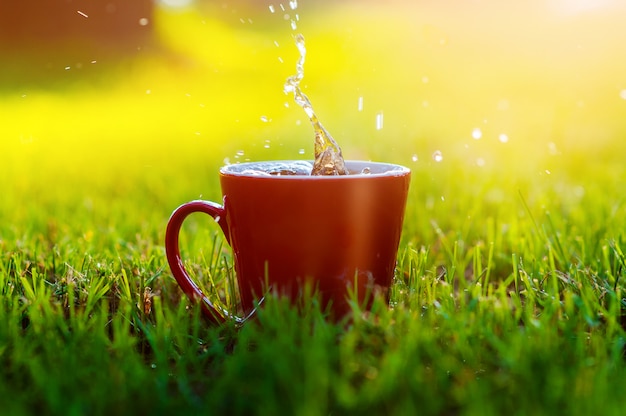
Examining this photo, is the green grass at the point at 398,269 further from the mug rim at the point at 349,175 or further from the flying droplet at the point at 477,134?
the mug rim at the point at 349,175

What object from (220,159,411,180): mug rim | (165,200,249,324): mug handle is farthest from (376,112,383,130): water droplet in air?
(165,200,249,324): mug handle

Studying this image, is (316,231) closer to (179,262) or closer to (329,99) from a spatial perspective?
(179,262)

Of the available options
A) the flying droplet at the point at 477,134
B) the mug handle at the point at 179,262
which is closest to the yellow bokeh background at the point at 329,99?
the flying droplet at the point at 477,134

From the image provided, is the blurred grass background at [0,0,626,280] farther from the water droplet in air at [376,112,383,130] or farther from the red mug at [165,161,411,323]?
the red mug at [165,161,411,323]

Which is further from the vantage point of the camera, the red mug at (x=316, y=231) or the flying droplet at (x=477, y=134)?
the flying droplet at (x=477, y=134)

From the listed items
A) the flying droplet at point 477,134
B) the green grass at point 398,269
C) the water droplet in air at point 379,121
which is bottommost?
the green grass at point 398,269

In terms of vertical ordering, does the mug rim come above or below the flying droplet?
above
